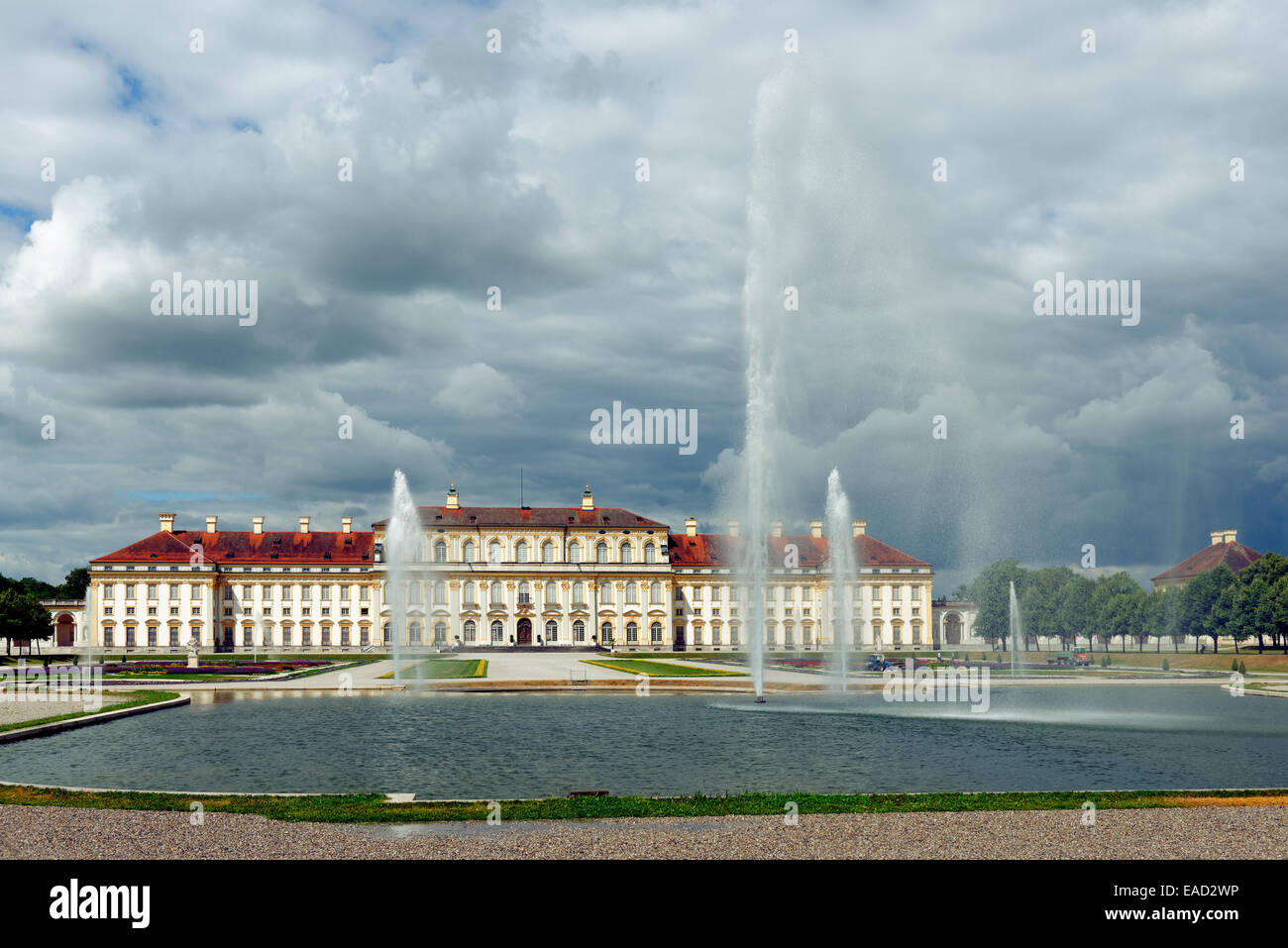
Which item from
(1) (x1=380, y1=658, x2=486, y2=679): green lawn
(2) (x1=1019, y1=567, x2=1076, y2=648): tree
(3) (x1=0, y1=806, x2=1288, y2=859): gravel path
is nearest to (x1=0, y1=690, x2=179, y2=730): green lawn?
(1) (x1=380, y1=658, x2=486, y2=679): green lawn

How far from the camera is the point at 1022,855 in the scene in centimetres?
1139

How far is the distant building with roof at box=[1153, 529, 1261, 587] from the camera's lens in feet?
336

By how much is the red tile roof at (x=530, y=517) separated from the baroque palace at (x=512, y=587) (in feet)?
0.53

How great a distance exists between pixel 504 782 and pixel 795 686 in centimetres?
2432

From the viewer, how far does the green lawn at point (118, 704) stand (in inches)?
1010

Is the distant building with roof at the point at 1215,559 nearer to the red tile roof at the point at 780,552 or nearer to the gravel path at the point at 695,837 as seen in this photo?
the red tile roof at the point at 780,552

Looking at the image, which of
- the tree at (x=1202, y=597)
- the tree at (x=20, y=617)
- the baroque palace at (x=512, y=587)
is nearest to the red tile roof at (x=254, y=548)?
the baroque palace at (x=512, y=587)

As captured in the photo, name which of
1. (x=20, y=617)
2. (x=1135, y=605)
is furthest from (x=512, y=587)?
(x=1135, y=605)

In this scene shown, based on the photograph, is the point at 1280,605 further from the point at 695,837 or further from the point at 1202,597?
the point at 695,837

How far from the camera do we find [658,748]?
2244cm

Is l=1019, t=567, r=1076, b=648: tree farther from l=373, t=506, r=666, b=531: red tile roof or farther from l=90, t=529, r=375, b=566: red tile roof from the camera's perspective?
l=90, t=529, r=375, b=566: red tile roof

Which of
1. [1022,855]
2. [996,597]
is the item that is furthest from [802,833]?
[996,597]

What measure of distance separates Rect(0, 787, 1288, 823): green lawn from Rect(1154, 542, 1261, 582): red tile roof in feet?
302

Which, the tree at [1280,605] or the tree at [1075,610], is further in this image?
the tree at [1075,610]
